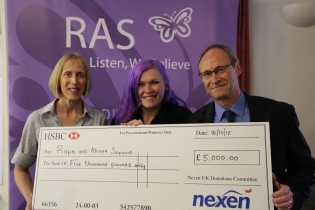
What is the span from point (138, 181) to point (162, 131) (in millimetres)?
273

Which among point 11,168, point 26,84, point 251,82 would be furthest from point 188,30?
point 11,168

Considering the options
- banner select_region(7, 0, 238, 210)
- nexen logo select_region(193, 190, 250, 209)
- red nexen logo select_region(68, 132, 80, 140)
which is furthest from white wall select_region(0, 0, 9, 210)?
nexen logo select_region(193, 190, 250, 209)

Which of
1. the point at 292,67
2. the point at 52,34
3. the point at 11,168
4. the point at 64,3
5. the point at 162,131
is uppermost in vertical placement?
the point at 64,3

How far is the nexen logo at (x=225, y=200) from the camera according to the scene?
4.24 feet

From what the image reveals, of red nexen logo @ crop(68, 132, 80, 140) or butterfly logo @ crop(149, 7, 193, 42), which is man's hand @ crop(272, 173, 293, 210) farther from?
butterfly logo @ crop(149, 7, 193, 42)

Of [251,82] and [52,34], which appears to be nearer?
[52,34]

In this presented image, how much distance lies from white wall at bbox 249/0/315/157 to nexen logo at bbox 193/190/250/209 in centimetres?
Answer: 140

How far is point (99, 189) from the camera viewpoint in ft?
4.75

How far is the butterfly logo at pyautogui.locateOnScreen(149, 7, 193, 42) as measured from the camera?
Result: 2.29 metres

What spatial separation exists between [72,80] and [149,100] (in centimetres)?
49

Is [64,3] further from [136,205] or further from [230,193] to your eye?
[230,193]

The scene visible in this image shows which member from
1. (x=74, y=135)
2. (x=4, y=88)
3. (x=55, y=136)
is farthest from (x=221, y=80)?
(x=4, y=88)

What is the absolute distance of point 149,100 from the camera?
5.88 feet

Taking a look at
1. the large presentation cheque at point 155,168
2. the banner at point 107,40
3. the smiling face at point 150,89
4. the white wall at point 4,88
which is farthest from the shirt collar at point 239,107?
the white wall at point 4,88
